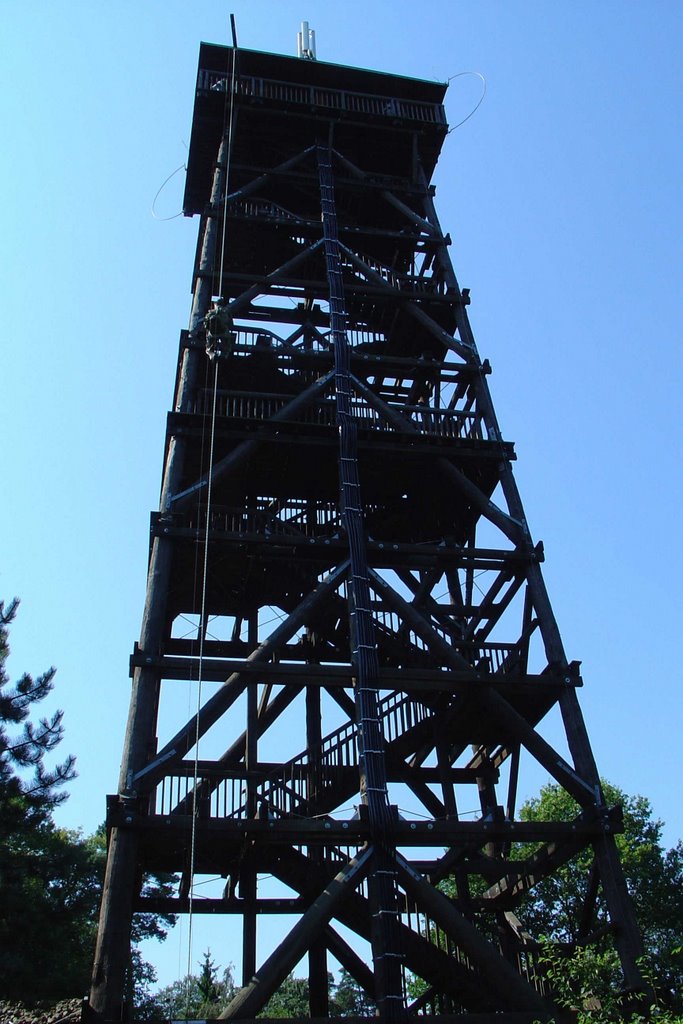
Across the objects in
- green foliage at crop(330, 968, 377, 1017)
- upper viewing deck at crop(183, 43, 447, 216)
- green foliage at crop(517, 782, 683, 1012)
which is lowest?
green foliage at crop(517, 782, 683, 1012)

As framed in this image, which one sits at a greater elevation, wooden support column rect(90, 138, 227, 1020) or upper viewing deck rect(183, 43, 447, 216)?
upper viewing deck rect(183, 43, 447, 216)

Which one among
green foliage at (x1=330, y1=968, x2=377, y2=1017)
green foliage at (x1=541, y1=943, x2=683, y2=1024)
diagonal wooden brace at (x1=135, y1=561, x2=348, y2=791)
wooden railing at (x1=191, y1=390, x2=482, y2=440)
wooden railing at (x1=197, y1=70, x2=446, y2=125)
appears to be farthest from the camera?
green foliage at (x1=330, y1=968, x2=377, y2=1017)

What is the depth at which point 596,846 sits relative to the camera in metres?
12.2

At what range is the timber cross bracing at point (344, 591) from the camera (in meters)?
11.3

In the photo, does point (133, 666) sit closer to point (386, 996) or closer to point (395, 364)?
point (386, 996)

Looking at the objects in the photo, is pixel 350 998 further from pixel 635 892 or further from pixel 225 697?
pixel 225 697

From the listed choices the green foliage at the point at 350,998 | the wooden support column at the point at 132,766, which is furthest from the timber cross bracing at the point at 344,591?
the green foliage at the point at 350,998

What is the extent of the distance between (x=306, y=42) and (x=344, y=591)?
13.9 metres

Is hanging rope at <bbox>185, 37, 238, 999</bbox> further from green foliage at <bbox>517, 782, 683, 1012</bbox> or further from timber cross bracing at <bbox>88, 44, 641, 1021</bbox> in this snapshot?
green foliage at <bbox>517, 782, 683, 1012</bbox>

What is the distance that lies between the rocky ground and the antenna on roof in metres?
19.5

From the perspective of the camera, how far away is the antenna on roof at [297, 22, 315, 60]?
75.2 ft

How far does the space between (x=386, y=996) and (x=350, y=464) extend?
287 inches

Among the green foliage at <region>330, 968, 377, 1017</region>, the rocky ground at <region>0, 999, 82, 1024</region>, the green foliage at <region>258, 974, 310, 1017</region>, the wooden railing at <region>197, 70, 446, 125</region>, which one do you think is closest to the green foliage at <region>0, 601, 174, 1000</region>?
the rocky ground at <region>0, 999, 82, 1024</region>

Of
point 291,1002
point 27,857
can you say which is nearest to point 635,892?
point 291,1002
